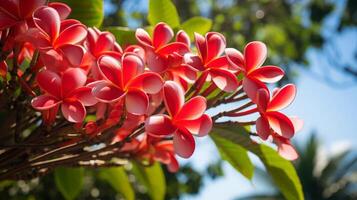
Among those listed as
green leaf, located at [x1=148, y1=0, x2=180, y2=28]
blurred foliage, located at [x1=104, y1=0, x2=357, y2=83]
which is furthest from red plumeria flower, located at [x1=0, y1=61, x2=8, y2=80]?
blurred foliage, located at [x1=104, y1=0, x2=357, y2=83]

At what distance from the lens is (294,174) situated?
104 cm

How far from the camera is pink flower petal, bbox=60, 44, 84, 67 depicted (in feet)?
2.24

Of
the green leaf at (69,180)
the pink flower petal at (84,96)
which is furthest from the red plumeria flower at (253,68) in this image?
the green leaf at (69,180)

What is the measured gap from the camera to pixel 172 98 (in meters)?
0.67

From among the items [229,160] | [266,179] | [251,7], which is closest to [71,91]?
[229,160]

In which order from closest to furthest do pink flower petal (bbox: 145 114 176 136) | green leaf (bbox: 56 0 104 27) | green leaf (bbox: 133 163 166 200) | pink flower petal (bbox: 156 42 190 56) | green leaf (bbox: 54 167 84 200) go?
pink flower petal (bbox: 145 114 176 136)
pink flower petal (bbox: 156 42 190 56)
green leaf (bbox: 56 0 104 27)
green leaf (bbox: 54 167 84 200)
green leaf (bbox: 133 163 166 200)

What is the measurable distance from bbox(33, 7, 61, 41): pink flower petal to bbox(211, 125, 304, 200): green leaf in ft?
1.37

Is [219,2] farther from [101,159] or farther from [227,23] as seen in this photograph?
[101,159]

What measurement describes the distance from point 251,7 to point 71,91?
14.3ft

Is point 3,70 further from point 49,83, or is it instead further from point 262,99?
point 262,99

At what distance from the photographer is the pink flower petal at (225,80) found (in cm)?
72

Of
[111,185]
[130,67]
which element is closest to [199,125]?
[130,67]

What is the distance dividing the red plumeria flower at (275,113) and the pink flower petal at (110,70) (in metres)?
0.20

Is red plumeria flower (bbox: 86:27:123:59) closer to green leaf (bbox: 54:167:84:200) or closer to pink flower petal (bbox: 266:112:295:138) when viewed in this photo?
pink flower petal (bbox: 266:112:295:138)
